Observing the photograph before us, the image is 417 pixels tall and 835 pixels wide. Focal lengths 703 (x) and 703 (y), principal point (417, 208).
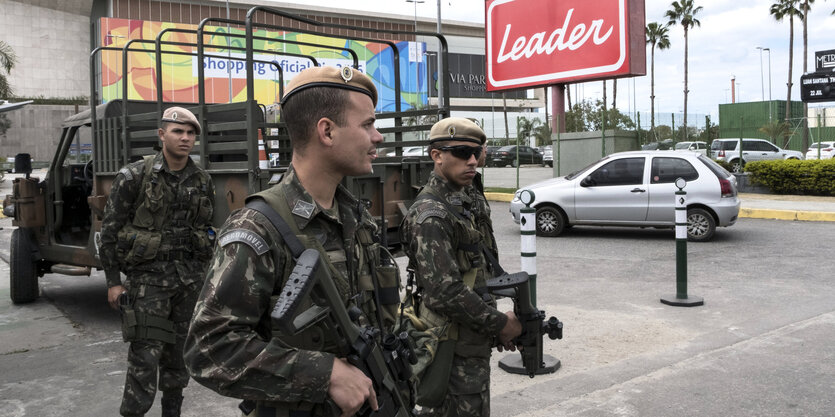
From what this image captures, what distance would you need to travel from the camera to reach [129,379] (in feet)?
12.6

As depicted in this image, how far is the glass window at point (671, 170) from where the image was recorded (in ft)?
36.5

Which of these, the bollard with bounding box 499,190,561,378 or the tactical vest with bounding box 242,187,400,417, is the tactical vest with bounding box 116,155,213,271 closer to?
the bollard with bounding box 499,190,561,378

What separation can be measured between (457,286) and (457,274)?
0.05m

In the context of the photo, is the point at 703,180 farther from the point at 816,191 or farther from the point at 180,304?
the point at 180,304

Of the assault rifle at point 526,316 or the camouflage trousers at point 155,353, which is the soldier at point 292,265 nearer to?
the assault rifle at point 526,316

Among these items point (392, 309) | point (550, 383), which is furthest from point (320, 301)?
point (550, 383)

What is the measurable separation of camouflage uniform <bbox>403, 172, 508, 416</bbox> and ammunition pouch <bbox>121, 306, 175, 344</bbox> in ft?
5.76

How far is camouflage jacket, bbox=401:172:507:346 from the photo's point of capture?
110 inches

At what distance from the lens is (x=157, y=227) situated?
4191 mm

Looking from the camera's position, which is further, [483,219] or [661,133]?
[661,133]

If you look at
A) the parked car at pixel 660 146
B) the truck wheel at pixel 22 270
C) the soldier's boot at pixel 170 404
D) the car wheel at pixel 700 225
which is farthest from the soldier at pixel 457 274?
the parked car at pixel 660 146

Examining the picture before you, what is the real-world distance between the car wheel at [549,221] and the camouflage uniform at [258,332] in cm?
1050

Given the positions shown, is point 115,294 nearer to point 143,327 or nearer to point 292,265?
point 143,327

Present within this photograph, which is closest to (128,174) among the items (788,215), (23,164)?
(23,164)
